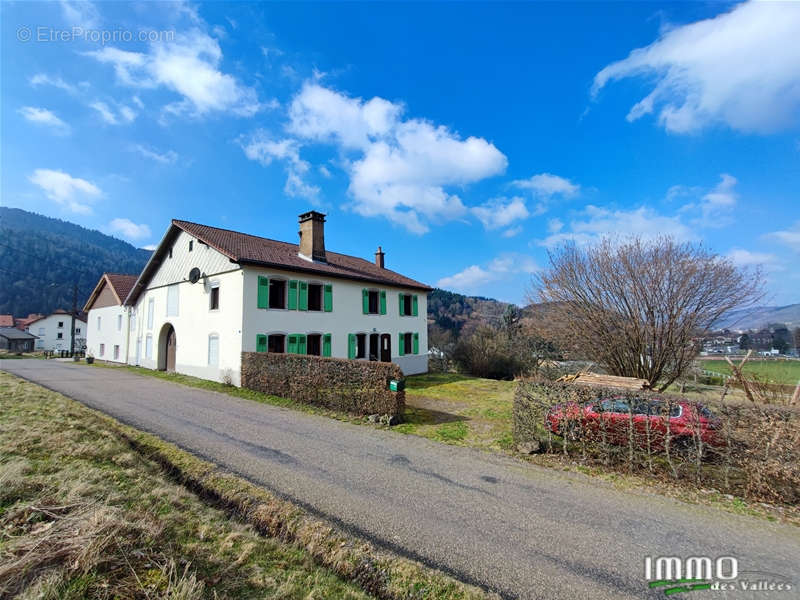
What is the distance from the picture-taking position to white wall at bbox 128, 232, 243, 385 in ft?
50.2

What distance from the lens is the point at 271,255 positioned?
17344 millimetres

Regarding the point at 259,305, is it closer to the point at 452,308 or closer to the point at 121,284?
the point at 121,284

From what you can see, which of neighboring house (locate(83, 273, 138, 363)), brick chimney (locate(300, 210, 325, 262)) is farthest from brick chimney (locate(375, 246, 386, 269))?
neighboring house (locate(83, 273, 138, 363))

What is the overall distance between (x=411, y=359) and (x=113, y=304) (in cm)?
2173

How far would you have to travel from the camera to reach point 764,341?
44.5ft

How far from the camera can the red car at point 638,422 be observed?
588cm

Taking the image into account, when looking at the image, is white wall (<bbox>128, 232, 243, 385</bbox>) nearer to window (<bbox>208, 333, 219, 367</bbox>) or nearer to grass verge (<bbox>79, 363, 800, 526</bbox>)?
window (<bbox>208, 333, 219, 367</bbox>)

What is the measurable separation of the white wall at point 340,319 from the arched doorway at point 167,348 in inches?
315

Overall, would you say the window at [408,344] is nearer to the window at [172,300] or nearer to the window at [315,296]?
the window at [315,296]

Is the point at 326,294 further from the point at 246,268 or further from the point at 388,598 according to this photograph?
the point at 388,598

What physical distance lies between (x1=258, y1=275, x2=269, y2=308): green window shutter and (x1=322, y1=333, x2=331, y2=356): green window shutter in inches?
128

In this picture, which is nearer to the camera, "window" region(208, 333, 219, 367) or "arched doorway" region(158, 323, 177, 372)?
"window" region(208, 333, 219, 367)

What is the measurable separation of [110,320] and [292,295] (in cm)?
1897

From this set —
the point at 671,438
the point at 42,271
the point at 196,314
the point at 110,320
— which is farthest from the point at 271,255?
the point at 42,271
